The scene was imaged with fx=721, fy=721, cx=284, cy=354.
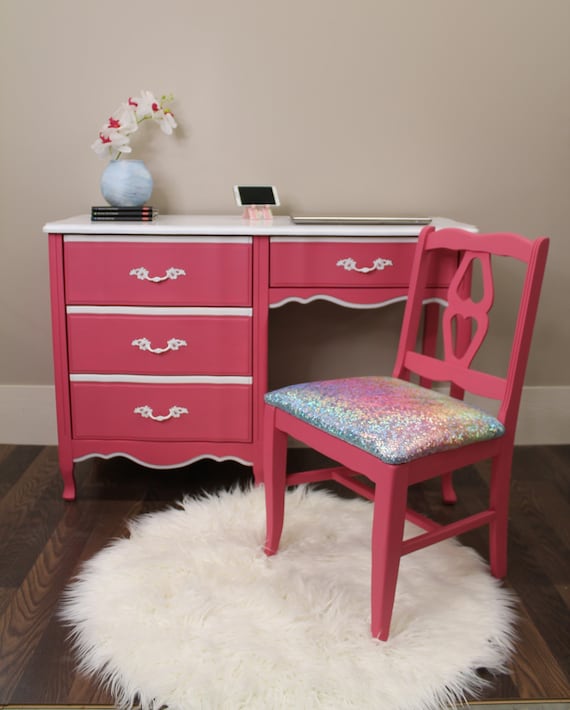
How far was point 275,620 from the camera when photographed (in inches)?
62.7

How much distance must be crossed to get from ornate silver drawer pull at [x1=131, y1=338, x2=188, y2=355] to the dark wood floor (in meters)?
0.49

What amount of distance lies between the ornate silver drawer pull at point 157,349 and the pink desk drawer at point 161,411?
0.35ft

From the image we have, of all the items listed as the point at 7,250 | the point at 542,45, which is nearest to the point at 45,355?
the point at 7,250

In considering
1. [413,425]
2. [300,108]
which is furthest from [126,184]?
[413,425]

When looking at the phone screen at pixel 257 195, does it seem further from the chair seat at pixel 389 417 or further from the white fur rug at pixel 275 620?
the white fur rug at pixel 275 620

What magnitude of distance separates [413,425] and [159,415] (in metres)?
0.91

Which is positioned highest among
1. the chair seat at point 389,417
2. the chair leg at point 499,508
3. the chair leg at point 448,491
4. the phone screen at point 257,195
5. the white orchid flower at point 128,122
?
the white orchid flower at point 128,122

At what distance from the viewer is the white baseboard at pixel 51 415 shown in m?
2.70

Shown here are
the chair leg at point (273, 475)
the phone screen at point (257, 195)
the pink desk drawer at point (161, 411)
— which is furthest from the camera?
the phone screen at point (257, 195)

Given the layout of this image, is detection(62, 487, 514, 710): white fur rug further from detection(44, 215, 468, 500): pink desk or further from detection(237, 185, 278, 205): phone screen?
detection(237, 185, 278, 205): phone screen

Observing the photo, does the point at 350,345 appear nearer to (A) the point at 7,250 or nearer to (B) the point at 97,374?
(B) the point at 97,374

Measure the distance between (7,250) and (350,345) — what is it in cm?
128

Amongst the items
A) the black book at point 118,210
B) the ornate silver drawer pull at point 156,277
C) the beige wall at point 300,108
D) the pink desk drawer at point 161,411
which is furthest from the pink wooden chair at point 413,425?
the black book at point 118,210

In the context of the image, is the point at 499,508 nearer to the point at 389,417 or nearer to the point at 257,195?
the point at 389,417
